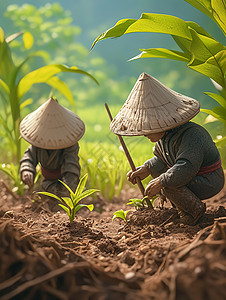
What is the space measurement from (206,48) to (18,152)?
4.94ft

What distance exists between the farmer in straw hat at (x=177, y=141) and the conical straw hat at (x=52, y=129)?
50cm

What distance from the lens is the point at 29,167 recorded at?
1938 millimetres

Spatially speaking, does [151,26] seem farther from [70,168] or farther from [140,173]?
[70,168]

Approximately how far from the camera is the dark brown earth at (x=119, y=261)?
0.76m

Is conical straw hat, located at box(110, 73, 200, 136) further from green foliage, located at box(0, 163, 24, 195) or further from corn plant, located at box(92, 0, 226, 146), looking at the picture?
green foliage, located at box(0, 163, 24, 195)

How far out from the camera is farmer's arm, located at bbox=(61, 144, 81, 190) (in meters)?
1.84

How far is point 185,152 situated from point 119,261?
1.53 feet

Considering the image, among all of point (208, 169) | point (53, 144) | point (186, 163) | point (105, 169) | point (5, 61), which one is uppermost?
point (5, 61)

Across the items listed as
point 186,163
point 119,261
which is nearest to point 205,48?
point 186,163

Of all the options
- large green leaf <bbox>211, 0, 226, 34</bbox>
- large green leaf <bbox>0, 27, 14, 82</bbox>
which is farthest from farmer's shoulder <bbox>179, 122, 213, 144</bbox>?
large green leaf <bbox>0, 27, 14, 82</bbox>

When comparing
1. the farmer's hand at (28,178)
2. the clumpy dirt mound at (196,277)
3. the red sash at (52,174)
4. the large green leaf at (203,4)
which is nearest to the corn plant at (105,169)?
the red sash at (52,174)

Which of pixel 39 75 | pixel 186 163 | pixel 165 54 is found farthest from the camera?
pixel 39 75

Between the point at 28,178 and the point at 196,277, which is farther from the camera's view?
the point at 28,178

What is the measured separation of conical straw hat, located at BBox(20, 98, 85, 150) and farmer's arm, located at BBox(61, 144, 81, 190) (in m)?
0.09
